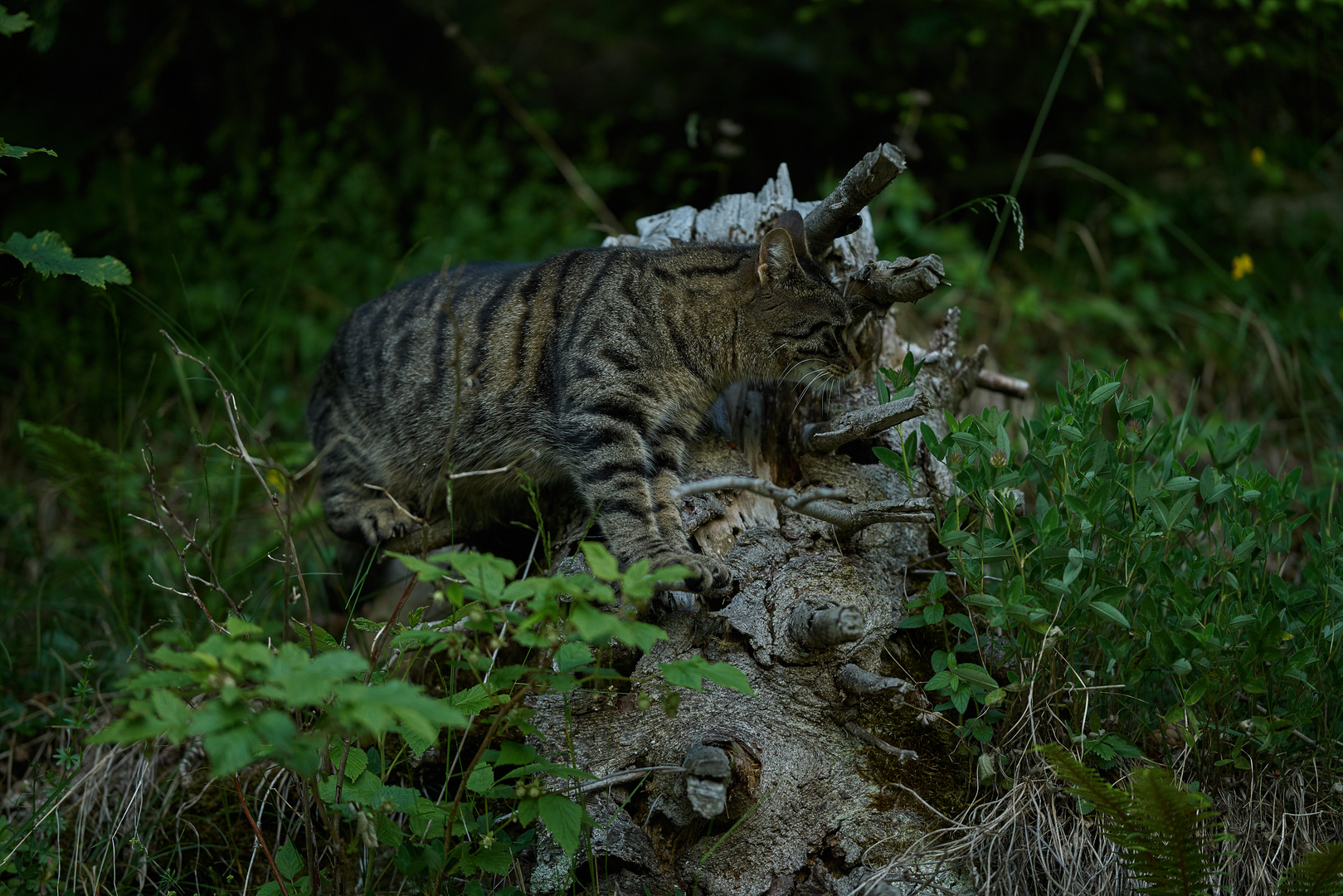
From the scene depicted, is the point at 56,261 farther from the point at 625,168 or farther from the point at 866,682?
the point at 625,168

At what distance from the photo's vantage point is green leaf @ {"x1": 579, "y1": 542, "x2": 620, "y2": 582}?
1.37 metres

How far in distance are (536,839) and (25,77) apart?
438cm

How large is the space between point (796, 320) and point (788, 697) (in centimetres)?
120

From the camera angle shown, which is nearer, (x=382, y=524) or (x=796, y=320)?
(x=796, y=320)

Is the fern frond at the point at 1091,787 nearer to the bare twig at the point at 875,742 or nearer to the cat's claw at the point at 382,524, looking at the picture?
the bare twig at the point at 875,742

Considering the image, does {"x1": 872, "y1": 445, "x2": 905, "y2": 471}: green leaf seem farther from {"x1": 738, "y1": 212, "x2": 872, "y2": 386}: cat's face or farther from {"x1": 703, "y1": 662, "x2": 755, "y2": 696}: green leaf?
{"x1": 703, "y1": 662, "x2": 755, "y2": 696}: green leaf

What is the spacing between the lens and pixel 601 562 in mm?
1393

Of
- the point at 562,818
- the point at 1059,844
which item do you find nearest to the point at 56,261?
the point at 562,818

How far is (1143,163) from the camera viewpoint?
5.57m

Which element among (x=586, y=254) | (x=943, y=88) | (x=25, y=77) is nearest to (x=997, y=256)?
(x=943, y=88)

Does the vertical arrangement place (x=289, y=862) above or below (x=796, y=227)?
below

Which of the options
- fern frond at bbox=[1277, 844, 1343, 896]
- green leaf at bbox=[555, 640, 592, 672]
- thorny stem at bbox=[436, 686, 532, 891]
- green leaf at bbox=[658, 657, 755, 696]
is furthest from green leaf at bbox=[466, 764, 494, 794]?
fern frond at bbox=[1277, 844, 1343, 896]

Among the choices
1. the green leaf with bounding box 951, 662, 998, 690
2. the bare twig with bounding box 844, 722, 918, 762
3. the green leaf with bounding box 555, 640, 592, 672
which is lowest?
the bare twig with bounding box 844, 722, 918, 762

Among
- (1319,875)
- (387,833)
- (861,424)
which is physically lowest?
(1319,875)
